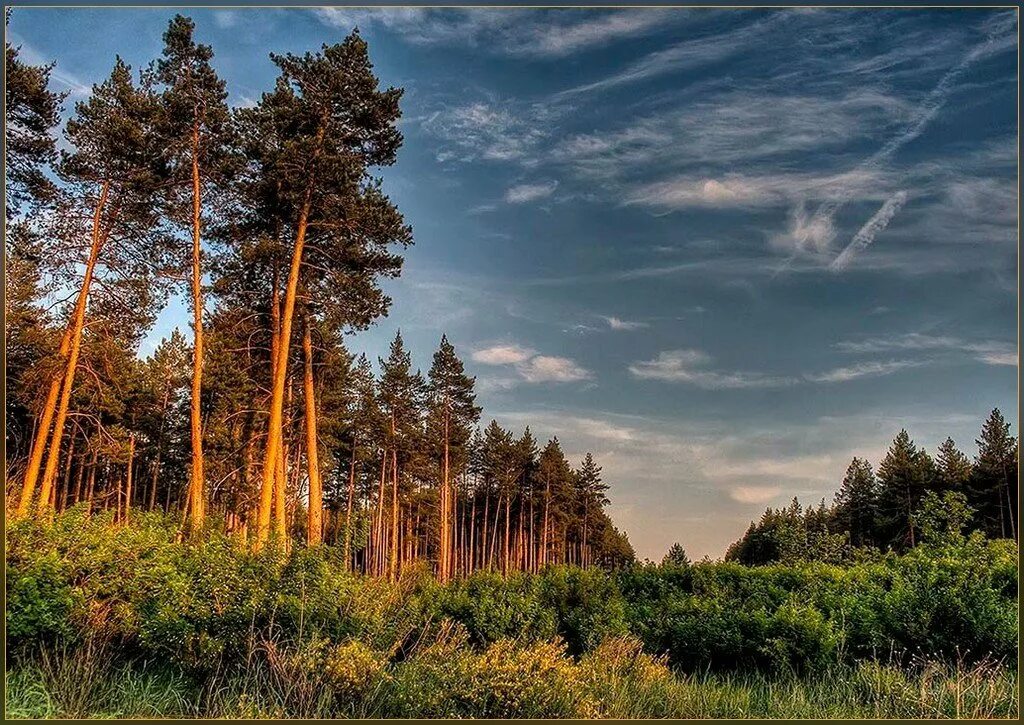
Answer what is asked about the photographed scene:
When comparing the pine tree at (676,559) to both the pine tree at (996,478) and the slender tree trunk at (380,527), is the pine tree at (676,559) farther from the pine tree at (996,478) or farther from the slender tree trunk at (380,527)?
the pine tree at (996,478)

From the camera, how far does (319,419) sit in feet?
99.7

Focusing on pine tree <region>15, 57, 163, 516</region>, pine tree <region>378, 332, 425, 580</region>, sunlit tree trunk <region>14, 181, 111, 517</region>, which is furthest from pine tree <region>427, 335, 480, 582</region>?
sunlit tree trunk <region>14, 181, 111, 517</region>

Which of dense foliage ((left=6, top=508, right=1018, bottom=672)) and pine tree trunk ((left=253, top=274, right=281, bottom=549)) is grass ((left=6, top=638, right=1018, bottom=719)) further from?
pine tree trunk ((left=253, top=274, right=281, bottom=549))

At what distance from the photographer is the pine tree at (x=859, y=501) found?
2206 inches

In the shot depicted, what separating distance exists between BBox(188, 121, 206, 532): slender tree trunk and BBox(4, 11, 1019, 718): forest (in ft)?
0.38

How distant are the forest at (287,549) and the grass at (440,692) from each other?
41mm

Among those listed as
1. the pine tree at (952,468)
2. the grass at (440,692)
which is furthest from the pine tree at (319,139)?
the pine tree at (952,468)

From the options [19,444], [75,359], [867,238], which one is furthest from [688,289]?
[19,444]

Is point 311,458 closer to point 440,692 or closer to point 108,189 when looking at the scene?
point 108,189

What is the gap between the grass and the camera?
7.11 m

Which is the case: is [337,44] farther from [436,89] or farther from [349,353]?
[349,353]

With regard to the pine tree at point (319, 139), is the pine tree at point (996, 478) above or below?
below

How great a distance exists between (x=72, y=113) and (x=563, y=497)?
48.0 m

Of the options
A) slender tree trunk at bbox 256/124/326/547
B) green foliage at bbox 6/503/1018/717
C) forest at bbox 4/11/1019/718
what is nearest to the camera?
green foliage at bbox 6/503/1018/717
